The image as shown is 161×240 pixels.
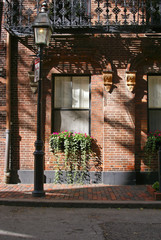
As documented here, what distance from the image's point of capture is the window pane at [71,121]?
8883mm

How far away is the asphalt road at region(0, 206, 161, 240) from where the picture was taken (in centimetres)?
430

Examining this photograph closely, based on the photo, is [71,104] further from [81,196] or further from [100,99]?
[81,196]

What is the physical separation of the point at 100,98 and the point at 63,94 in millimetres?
1271

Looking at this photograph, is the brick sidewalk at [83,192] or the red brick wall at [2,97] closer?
the brick sidewalk at [83,192]

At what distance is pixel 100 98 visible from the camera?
8.74 metres

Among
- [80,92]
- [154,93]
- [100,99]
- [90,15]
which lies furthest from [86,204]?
[90,15]

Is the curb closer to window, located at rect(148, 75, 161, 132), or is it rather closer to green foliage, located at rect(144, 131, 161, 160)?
green foliage, located at rect(144, 131, 161, 160)

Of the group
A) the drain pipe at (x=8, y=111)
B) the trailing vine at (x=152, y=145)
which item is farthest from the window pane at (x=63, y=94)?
the trailing vine at (x=152, y=145)

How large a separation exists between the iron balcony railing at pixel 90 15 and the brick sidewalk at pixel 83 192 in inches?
195

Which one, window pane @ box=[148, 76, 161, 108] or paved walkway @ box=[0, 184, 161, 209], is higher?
window pane @ box=[148, 76, 161, 108]

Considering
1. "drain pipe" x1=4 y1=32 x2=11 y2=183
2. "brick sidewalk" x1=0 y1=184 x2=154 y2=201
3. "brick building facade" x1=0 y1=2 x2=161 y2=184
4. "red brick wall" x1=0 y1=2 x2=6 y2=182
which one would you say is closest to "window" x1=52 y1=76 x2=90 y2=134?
"brick building facade" x1=0 y1=2 x2=161 y2=184

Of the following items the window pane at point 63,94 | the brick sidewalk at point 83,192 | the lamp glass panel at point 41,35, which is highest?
the lamp glass panel at point 41,35

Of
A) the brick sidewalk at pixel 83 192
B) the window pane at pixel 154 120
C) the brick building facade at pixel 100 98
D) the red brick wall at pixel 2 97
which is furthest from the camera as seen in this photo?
the window pane at pixel 154 120

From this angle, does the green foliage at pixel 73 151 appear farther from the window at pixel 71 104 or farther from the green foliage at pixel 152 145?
the green foliage at pixel 152 145
